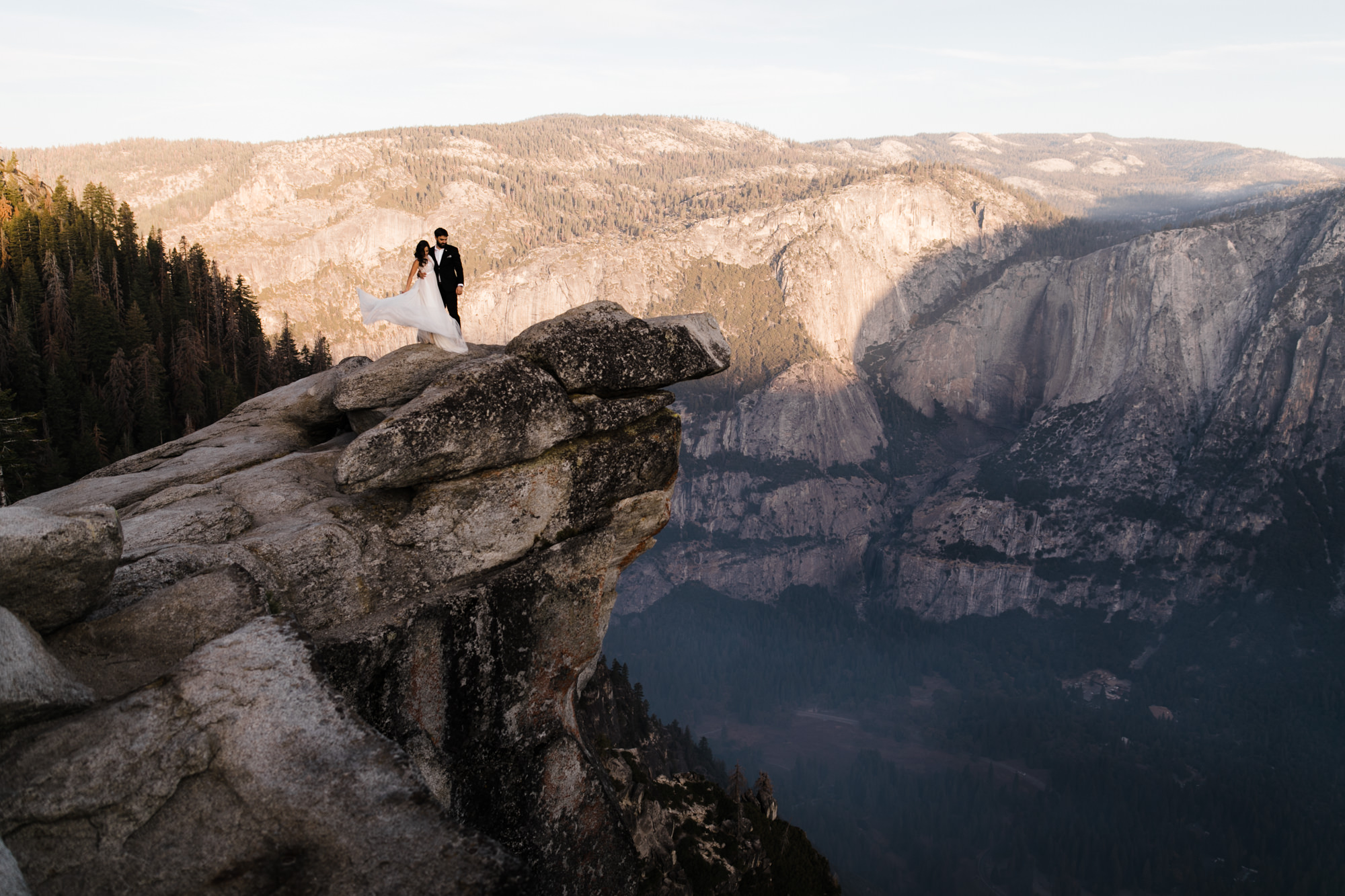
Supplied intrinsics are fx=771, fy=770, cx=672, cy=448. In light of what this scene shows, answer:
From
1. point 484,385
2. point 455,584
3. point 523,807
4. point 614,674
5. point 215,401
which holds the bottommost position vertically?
point 614,674

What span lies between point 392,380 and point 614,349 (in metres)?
6.65

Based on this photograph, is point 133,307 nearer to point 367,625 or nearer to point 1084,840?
point 367,625

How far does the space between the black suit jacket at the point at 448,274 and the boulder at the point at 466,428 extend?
4.59 metres

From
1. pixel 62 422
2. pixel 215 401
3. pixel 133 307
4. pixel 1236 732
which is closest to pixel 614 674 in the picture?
pixel 215 401

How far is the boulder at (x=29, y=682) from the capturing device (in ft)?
33.6

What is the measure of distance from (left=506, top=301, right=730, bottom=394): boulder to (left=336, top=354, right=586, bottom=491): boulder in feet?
2.04

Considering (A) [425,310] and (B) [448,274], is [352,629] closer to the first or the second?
(A) [425,310]

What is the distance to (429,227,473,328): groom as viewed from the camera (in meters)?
24.3

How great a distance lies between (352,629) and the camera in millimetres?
16719

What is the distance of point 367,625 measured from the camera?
16906 mm

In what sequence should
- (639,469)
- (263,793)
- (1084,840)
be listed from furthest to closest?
(1084,840) < (639,469) < (263,793)

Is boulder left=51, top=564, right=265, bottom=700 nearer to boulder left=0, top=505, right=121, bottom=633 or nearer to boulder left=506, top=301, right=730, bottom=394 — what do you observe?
boulder left=0, top=505, right=121, bottom=633

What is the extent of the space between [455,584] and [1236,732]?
237 metres

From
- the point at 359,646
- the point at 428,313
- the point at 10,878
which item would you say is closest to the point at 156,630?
the point at 359,646
